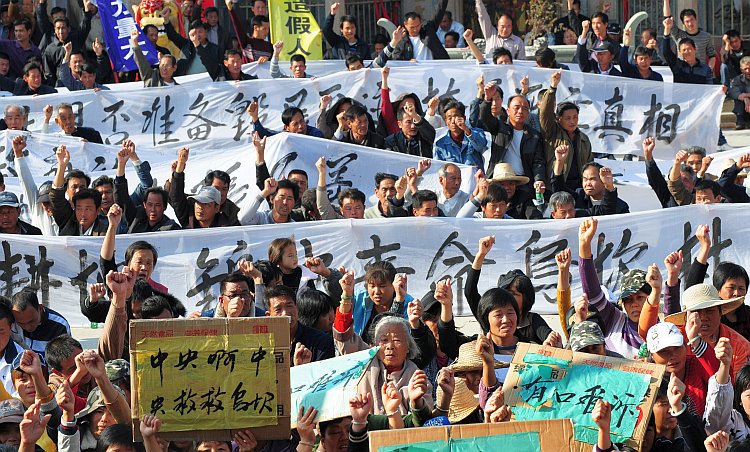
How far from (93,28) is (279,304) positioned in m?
14.6

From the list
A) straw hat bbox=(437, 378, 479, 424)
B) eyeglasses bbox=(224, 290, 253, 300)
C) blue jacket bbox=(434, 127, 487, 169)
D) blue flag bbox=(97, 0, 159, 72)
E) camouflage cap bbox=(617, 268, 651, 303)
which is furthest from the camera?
blue flag bbox=(97, 0, 159, 72)

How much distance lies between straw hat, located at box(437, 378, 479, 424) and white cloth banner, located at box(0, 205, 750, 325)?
3421 millimetres

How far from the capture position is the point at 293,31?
17.3 m

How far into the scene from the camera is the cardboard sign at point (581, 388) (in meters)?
6.93

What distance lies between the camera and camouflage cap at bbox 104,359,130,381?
7699mm

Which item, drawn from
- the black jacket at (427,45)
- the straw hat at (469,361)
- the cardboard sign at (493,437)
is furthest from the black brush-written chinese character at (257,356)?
the black jacket at (427,45)

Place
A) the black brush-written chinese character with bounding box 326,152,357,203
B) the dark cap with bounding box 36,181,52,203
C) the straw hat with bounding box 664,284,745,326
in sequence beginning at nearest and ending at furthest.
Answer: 1. the straw hat with bounding box 664,284,745,326
2. the dark cap with bounding box 36,181,52,203
3. the black brush-written chinese character with bounding box 326,152,357,203

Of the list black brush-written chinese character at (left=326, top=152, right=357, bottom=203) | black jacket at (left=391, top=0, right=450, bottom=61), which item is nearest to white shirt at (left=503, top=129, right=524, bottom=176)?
black brush-written chinese character at (left=326, top=152, right=357, bottom=203)

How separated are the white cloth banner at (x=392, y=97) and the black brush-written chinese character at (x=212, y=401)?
8268mm

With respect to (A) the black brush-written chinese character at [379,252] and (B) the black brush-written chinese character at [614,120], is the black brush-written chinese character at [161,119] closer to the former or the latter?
(B) the black brush-written chinese character at [614,120]

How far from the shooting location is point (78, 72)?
1595cm

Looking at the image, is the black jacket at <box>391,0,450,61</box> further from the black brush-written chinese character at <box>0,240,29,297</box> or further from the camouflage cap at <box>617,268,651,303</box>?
the camouflage cap at <box>617,268,651,303</box>

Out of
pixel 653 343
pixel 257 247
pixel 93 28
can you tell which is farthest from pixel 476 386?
pixel 93 28

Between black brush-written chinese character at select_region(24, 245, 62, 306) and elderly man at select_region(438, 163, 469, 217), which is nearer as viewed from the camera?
black brush-written chinese character at select_region(24, 245, 62, 306)
